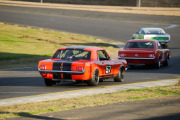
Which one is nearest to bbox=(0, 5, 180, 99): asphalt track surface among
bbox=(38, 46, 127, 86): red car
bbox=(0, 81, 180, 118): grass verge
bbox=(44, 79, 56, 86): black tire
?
bbox=(44, 79, 56, 86): black tire

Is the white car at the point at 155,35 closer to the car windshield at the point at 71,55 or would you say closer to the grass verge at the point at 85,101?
the car windshield at the point at 71,55

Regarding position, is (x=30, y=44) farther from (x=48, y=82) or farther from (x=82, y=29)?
(x=48, y=82)

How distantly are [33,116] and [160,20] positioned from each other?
44126 mm

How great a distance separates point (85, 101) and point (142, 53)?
10.2m

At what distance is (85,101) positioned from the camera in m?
11.3

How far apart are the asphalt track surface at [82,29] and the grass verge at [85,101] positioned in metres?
1.75

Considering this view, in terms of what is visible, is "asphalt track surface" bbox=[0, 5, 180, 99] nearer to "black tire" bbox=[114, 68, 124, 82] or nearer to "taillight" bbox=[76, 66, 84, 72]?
"black tire" bbox=[114, 68, 124, 82]

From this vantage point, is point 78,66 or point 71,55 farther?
point 71,55

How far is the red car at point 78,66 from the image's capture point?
14031 mm

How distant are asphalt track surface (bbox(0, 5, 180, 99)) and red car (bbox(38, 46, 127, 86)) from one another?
1.28 ft

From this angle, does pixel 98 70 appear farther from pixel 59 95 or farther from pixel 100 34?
pixel 100 34

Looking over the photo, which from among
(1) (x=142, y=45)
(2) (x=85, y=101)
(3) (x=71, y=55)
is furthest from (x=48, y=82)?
(1) (x=142, y=45)

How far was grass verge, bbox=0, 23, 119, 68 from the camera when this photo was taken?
2492cm

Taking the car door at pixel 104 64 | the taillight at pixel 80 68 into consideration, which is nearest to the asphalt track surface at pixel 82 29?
the car door at pixel 104 64
